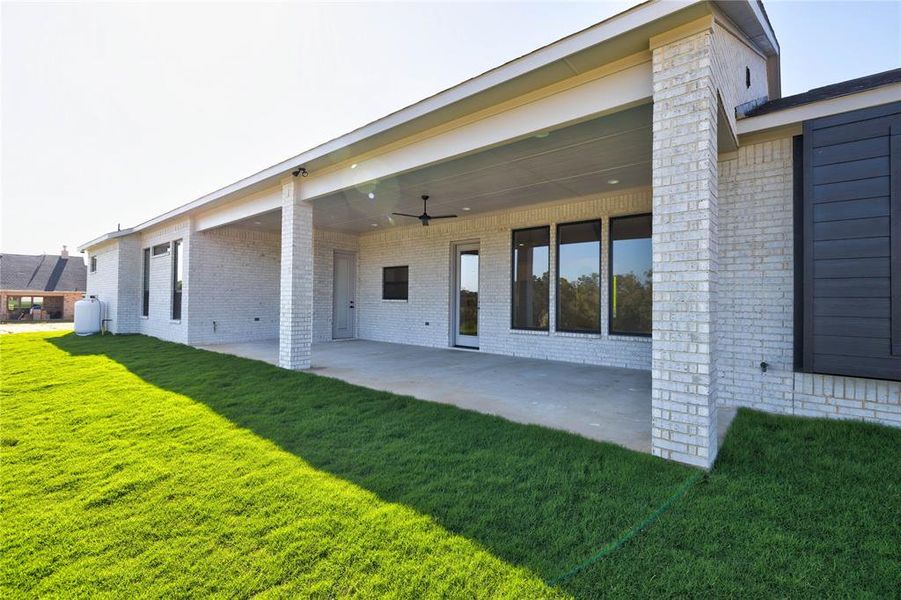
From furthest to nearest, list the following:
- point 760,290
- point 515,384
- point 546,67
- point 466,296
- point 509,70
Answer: point 466,296 < point 515,384 < point 760,290 < point 509,70 < point 546,67

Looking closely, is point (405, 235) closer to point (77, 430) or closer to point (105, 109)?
point (105, 109)

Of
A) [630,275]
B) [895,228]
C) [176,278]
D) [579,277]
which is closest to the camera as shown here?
[895,228]

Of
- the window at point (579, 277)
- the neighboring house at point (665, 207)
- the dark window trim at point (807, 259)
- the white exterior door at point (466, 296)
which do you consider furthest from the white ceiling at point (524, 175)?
the dark window trim at point (807, 259)

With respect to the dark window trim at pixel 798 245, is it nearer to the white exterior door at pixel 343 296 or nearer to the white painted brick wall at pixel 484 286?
the white painted brick wall at pixel 484 286

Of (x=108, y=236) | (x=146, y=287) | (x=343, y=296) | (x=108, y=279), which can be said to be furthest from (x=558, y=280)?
(x=108, y=279)

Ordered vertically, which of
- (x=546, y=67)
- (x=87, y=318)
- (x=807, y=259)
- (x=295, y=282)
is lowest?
(x=87, y=318)

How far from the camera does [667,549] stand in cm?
206

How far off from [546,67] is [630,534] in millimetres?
3575

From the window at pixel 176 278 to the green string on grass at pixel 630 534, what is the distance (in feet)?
37.8

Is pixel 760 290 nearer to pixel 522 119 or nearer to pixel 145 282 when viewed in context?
pixel 522 119

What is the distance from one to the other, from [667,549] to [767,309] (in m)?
3.56

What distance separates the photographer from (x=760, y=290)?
4.47m

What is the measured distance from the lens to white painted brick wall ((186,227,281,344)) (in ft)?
32.8

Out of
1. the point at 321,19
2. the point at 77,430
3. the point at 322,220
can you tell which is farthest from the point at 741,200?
the point at 322,220
